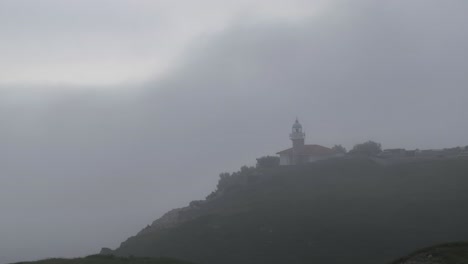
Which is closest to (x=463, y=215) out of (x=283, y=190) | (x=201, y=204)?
(x=283, y=190)

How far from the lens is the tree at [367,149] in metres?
107

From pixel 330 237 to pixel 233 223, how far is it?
566 inches

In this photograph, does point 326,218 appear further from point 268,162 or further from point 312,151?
point 268,162

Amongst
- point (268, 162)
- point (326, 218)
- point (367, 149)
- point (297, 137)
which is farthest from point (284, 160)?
point (326, 218)

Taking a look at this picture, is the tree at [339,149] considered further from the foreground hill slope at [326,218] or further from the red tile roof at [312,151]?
the foreground hill slope at [326,218]

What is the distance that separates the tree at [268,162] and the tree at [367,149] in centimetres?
1497

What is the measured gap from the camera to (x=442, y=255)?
965 inches

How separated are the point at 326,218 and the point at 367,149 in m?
45.1

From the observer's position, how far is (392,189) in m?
77.3

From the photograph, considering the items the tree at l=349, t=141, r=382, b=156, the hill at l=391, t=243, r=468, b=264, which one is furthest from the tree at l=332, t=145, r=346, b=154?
the hill at l=391, t=243, r=468, b=264

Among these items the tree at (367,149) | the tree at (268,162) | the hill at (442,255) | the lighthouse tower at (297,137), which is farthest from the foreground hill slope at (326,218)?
the hill at (442,255)

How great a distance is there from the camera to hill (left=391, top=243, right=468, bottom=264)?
78.0ft

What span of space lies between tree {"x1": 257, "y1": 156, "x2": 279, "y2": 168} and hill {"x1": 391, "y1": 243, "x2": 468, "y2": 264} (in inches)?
3338

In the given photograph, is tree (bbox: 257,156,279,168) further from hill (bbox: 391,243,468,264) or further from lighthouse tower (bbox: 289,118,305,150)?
hill (bbox: 391,243,468,264)
